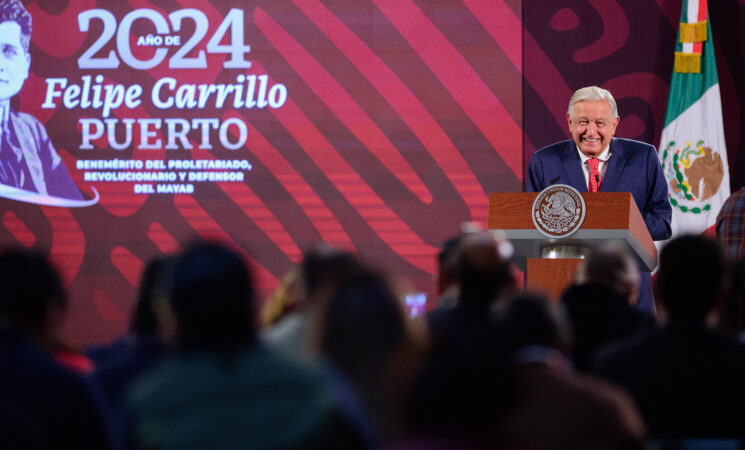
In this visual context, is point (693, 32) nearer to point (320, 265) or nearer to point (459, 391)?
point (320, 265)

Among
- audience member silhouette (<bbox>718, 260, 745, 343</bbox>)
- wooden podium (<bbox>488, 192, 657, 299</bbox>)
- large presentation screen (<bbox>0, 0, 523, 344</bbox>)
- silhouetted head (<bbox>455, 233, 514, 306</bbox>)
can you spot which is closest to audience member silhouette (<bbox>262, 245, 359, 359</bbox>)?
silhouetted head (<bbox>455, 233, 514, 306</bbox>)

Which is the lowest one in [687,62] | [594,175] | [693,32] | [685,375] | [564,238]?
[685,375]

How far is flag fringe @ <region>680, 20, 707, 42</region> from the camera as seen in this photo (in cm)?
608

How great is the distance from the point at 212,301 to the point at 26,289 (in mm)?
569

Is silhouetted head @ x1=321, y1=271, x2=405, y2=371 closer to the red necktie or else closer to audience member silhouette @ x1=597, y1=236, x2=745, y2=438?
audience member silhouette @ x1=597, y1=236, x2=745, y2=438

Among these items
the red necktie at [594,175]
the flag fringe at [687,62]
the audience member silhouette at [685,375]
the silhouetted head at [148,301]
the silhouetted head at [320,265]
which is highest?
the flag fringe at [687,62]

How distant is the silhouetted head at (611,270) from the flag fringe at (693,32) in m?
4.17

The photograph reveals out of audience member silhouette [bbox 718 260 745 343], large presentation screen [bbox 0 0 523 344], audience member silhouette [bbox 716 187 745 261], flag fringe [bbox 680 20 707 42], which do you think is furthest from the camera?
large presentation screen [bbox 0 0 523 344]

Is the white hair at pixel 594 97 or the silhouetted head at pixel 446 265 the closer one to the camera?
the silhouetted head at pixel 446 265

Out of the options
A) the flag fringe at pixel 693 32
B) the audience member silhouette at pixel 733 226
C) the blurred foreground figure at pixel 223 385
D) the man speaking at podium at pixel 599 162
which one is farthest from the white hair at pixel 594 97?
the blurred foreground figure at pixel 223 385

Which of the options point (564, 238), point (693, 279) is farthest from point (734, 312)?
point (564, 238)

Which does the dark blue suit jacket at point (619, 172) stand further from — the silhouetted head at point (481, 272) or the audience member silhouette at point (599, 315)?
the silhouetted head at point (481, 272)

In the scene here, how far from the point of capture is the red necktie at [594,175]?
15.5 ft

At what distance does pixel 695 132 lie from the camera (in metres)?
6.14
